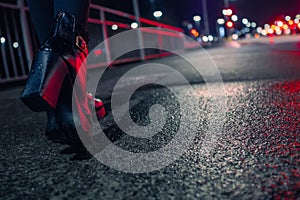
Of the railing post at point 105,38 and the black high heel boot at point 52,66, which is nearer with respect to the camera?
the black high heel boot at point 52,66

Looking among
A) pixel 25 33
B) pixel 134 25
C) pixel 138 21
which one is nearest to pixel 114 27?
pixel 138 21

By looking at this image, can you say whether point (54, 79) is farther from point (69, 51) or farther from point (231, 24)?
point (231, 24)

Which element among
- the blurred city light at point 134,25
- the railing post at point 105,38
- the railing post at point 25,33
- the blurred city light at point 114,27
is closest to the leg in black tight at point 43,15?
the railing post at point 25,33

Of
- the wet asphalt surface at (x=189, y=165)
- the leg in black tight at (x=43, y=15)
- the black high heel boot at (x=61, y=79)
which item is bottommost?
the wet asphalt surface at (x=189, y=165)

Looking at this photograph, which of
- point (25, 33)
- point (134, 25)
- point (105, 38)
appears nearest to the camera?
point (25, 33)

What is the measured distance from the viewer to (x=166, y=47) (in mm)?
20609

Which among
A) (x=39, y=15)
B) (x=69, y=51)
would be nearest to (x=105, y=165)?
(x=69, y=51)

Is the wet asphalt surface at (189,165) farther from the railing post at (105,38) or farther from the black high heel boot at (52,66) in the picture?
the railing post at (105,38)

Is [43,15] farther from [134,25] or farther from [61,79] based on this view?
[134,25]

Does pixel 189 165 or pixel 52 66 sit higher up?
pixel 52 66

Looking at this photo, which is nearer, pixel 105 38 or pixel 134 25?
pixel 105 38

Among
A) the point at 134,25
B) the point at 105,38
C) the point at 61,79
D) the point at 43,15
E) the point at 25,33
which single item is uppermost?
the point at 134,25

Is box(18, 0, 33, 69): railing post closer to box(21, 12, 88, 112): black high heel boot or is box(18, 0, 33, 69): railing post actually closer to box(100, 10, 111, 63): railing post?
box(100, 10, 111, 63): railing post

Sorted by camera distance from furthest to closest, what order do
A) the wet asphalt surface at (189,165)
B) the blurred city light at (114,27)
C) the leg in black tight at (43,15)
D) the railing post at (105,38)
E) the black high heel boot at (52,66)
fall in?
1. the blurred city light at (114,27)
2. the railing post at (105,38)
3. the leg in black tight at (43,15)
4. the black high heel boot at (52,66)
5. the wet asphalt surface at (189,165)
